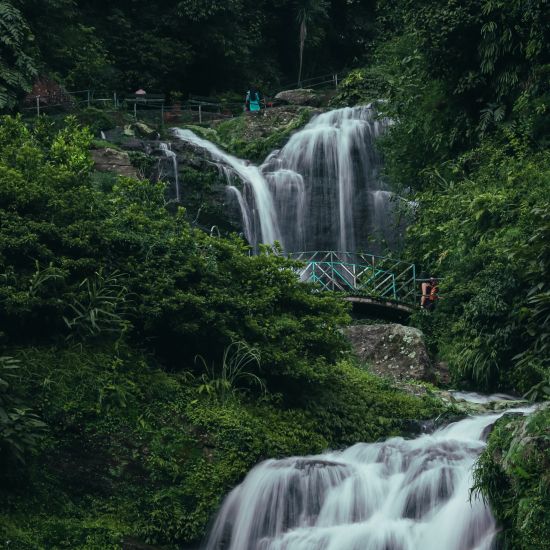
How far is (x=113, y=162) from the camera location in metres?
22.5

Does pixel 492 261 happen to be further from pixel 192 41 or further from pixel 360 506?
pixel 192 41

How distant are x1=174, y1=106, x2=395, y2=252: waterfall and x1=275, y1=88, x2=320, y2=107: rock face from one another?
4728 mm

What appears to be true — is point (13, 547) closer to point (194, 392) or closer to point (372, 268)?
point (194, 392)

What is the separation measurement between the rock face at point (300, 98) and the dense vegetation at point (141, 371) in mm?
18261

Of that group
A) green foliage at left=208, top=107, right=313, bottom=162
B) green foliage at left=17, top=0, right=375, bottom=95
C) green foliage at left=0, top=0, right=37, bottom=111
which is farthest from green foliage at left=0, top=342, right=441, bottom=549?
green foliage at left=17, top=0, right=375, bottom=95

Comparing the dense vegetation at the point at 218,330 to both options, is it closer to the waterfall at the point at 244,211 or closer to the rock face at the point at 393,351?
the rock face at the point at 393,351

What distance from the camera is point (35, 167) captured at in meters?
12.5

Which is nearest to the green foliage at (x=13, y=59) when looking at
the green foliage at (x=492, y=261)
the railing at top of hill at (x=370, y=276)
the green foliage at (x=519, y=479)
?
the railing at top of hill at (x=370, y=276)

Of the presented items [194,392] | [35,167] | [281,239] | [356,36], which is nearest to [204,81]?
[356,36]

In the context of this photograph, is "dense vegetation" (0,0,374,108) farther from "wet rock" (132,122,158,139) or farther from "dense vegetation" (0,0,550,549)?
"dense vegetation" (0,0,550,549)

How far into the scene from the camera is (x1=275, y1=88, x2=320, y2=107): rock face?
30906mm

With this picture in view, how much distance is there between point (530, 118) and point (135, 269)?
9.80 meters

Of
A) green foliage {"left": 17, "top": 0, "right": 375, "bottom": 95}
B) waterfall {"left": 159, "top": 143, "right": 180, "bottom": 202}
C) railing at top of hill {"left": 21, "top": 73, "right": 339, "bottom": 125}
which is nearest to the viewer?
waterfall {"left": 159, "top": 143, "right": 180, "bottom": 202}

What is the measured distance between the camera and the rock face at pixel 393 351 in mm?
15867
